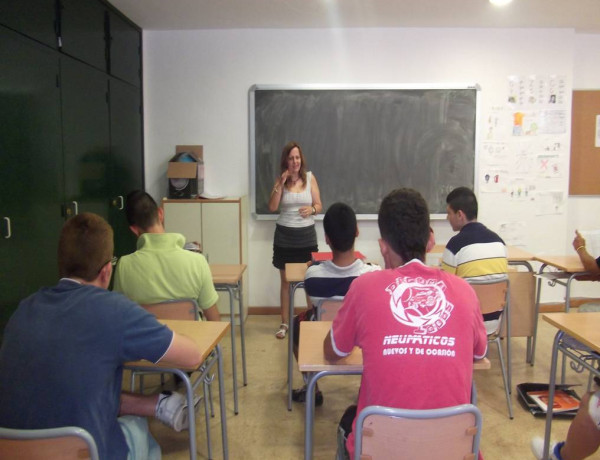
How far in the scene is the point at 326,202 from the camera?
4.98 metres

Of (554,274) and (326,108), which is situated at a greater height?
(326,108)

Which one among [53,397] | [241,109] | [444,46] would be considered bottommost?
[53,397]

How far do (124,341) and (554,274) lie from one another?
3.10 metres

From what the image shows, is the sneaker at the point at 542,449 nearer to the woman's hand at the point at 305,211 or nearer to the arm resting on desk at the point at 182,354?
the arm resting on desk at the point at 182,354

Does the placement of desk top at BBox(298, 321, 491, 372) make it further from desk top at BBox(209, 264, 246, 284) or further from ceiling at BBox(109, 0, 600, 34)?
ceiling at BBox(109, 0, 600, 34)

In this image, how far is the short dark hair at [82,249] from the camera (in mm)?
1510

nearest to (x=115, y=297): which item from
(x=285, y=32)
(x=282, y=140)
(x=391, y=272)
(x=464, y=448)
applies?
(x=391, y=272)

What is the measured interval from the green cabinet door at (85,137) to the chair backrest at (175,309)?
1.40 metres

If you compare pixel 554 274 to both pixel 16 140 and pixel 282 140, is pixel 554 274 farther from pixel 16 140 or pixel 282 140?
pixel 16 140

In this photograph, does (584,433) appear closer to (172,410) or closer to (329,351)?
(329,351)

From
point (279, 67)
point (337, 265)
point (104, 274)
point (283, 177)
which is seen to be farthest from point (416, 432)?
point (279, 67)

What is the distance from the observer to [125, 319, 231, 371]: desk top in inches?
71.8

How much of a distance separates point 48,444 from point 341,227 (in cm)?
161

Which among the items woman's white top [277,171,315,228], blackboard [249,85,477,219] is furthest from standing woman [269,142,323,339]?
blackboard [249,85,477,219]
